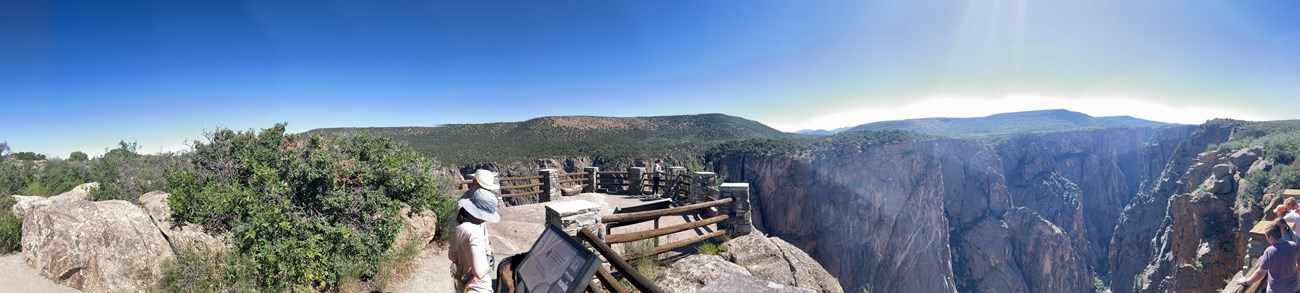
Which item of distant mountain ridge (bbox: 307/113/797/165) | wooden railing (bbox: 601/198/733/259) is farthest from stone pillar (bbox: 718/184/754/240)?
distant mountain ridge (bbox: 307/113/797/165)

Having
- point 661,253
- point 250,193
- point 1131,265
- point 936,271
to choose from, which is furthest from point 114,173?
point 1131,265

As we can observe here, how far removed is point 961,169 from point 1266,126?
18.9m

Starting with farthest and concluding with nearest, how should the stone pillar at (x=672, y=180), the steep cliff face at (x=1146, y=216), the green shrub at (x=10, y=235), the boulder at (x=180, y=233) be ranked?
the steep cliff face at (x=1146, y=216) → the stone pillar at (x=672, y=180) → the green shrub at (x=10, y=235) → the boulder at (x=180, y=233)

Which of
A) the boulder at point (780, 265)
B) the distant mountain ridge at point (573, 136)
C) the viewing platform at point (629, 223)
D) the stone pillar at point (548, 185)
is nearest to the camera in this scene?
the viewing platform at point (629, 223)

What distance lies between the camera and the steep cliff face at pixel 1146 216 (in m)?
29.8

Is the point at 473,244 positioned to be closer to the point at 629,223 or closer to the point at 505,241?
the point at 629,223

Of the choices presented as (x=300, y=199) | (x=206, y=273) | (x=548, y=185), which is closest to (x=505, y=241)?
(x=300, y=199)

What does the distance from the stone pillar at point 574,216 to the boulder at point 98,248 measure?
4.74m

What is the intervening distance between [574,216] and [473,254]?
10.2ft

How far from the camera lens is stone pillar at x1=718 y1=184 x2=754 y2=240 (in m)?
8.02

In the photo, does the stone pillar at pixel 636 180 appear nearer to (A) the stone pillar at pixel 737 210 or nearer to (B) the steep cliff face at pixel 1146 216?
(A) the stone pillar at pixel 737 210

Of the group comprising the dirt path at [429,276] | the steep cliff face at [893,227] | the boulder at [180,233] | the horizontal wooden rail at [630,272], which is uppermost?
the horizontal wooden rail at [630,272]

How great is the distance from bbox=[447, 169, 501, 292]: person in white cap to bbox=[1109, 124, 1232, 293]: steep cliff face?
40.7m

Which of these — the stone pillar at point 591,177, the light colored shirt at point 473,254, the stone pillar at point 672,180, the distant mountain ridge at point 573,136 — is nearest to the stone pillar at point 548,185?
the stone pillar at point 591,177
